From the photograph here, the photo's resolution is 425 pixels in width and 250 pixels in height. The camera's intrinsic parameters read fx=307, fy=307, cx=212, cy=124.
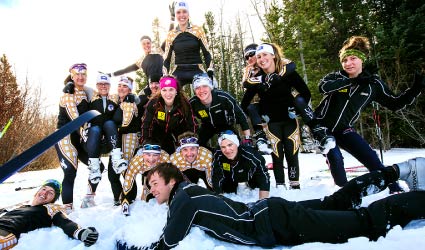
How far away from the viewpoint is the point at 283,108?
4504 mm

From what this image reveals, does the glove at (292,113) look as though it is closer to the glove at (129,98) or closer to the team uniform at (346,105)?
the team uniform at (346,105)

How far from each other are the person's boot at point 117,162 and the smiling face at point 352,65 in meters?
3.22

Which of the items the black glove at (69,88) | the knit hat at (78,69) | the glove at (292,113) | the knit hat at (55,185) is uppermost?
the knit hat at (78,69)

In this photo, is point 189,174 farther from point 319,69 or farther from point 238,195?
point 319,69

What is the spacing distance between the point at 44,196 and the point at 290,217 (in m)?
2.95

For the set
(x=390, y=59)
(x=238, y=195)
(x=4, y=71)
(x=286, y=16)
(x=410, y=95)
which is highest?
(x=286, y=16)

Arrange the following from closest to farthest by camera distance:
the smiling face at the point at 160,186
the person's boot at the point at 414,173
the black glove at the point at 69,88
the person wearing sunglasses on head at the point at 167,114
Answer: the person's boot at the point at 414,173
the smiling face at the point at 160,186
the person wearing sunglasses on head at the point at 167,114
the black glove at the point at 69,88

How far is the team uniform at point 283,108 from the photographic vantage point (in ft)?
14.6

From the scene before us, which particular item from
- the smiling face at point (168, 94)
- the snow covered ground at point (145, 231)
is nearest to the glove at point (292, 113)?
the snow covered ground at point (145, 231)

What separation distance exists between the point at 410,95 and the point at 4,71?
15.9 metres

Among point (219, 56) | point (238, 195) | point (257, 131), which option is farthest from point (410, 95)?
point (219, 56)

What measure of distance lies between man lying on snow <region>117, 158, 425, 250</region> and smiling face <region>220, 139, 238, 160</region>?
1446mm

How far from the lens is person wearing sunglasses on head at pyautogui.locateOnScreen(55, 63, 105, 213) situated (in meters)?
4.30

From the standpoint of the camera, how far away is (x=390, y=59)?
12.3 m
